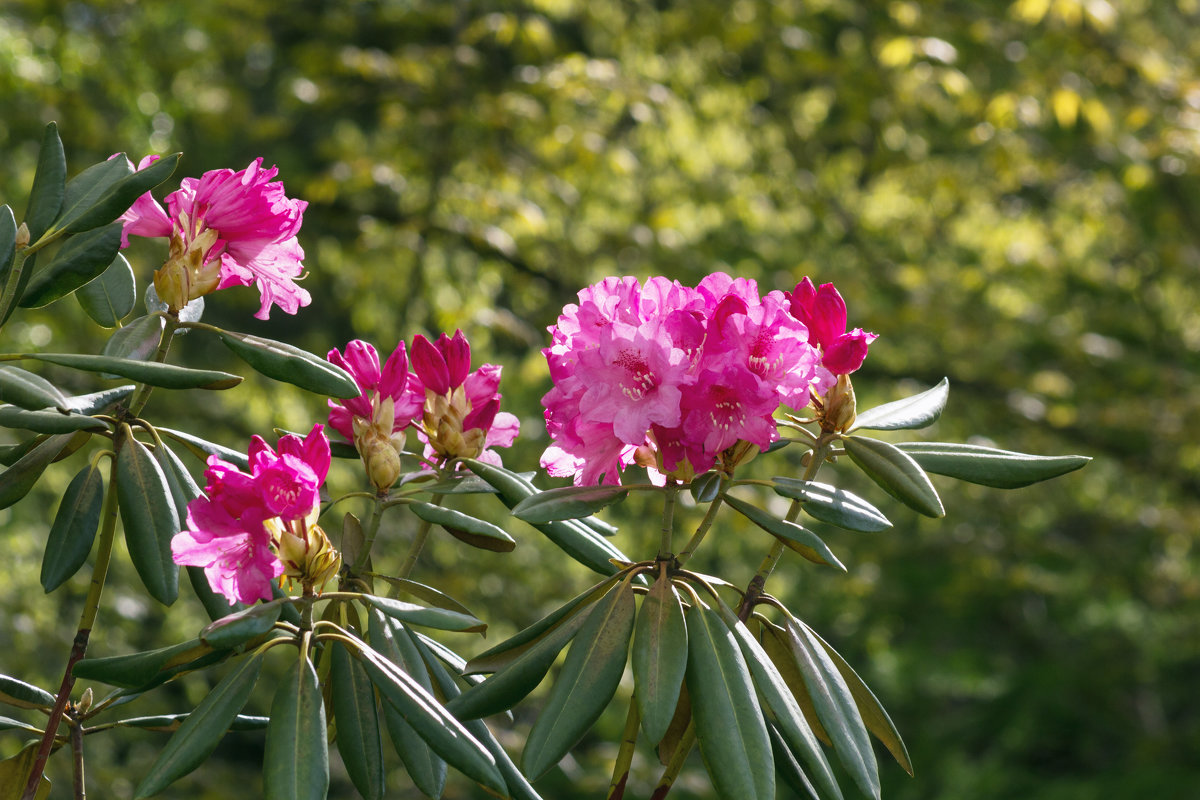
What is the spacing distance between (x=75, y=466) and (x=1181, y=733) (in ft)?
16.1

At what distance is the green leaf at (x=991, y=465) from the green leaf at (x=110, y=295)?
0.59 meters

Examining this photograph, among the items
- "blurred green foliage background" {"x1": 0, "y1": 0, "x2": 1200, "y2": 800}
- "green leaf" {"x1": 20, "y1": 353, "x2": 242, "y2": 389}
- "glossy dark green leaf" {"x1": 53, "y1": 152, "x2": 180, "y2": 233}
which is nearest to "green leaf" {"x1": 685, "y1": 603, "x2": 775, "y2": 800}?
"green leaf" {"x1": 20, "y1": 353, "x2": 242, "y2": 389}

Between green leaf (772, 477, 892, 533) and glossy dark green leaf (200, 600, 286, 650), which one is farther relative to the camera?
green leaf (772, 477, 892, 533)

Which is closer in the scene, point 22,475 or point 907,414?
point 22,475

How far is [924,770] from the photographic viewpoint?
5121 millimetres

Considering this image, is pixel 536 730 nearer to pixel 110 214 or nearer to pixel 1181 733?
pixel 110 214

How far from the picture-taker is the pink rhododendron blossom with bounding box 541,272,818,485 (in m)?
0.71

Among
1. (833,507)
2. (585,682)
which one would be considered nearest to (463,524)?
(585,682)

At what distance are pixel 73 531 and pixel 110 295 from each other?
7.0 inches

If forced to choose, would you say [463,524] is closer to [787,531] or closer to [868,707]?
[787,531]

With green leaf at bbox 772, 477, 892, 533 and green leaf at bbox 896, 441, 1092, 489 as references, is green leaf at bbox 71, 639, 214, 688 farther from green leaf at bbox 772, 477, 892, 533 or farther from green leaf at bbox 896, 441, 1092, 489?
green leaf at bbox 896, 441, 1092, 489

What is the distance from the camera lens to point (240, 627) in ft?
2.06

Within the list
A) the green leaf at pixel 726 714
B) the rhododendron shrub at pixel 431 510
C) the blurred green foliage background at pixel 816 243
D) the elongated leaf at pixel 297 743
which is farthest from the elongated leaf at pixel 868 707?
the blurred green foliage background at pixel 816 243

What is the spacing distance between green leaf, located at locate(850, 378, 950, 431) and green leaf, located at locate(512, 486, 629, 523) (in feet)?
0.65
